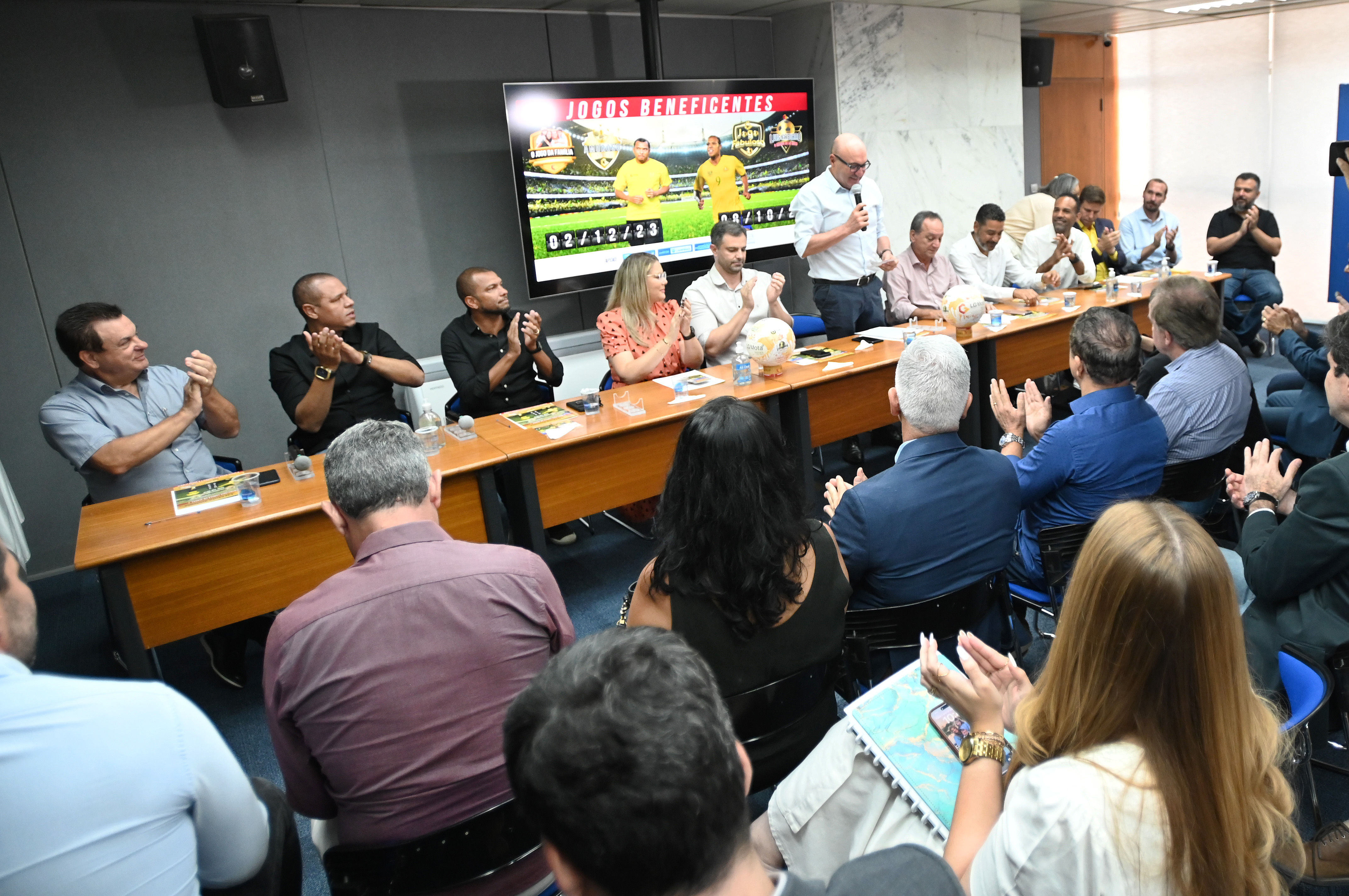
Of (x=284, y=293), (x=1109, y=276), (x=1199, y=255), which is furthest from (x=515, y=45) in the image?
(x=1199, y=255)

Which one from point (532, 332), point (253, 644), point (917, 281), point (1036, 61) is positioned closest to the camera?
point (253, 644)

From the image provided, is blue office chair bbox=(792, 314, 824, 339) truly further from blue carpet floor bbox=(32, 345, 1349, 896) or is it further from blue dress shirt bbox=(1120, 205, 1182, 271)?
blue dress shirt bbox=(1120, 205, 1182, 271)

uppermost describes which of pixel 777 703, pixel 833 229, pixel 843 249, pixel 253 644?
pixel 833 229

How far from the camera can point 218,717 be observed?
2898mm

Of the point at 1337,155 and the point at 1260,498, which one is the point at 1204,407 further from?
the point at 1337,155

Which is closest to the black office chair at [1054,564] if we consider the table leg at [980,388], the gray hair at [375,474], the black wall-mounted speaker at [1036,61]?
the gray hair at [375,474]

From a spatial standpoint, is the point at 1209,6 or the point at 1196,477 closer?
the point at 1196,477

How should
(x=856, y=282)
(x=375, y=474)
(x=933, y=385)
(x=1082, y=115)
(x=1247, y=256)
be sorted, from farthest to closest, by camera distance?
(x=1082, y=115) → (x=1247, y=256) → (x=856, y=282) → (x=933, y=385) → (x=375, y=474)

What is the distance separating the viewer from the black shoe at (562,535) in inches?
159

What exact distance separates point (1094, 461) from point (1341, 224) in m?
6.93

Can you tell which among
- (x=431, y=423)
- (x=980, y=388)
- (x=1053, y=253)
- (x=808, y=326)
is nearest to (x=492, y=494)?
(x=431, y=423)

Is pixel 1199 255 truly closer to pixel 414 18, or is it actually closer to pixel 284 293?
pixel 414 18

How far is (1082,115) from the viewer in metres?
8.75

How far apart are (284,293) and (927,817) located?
14.9ft
